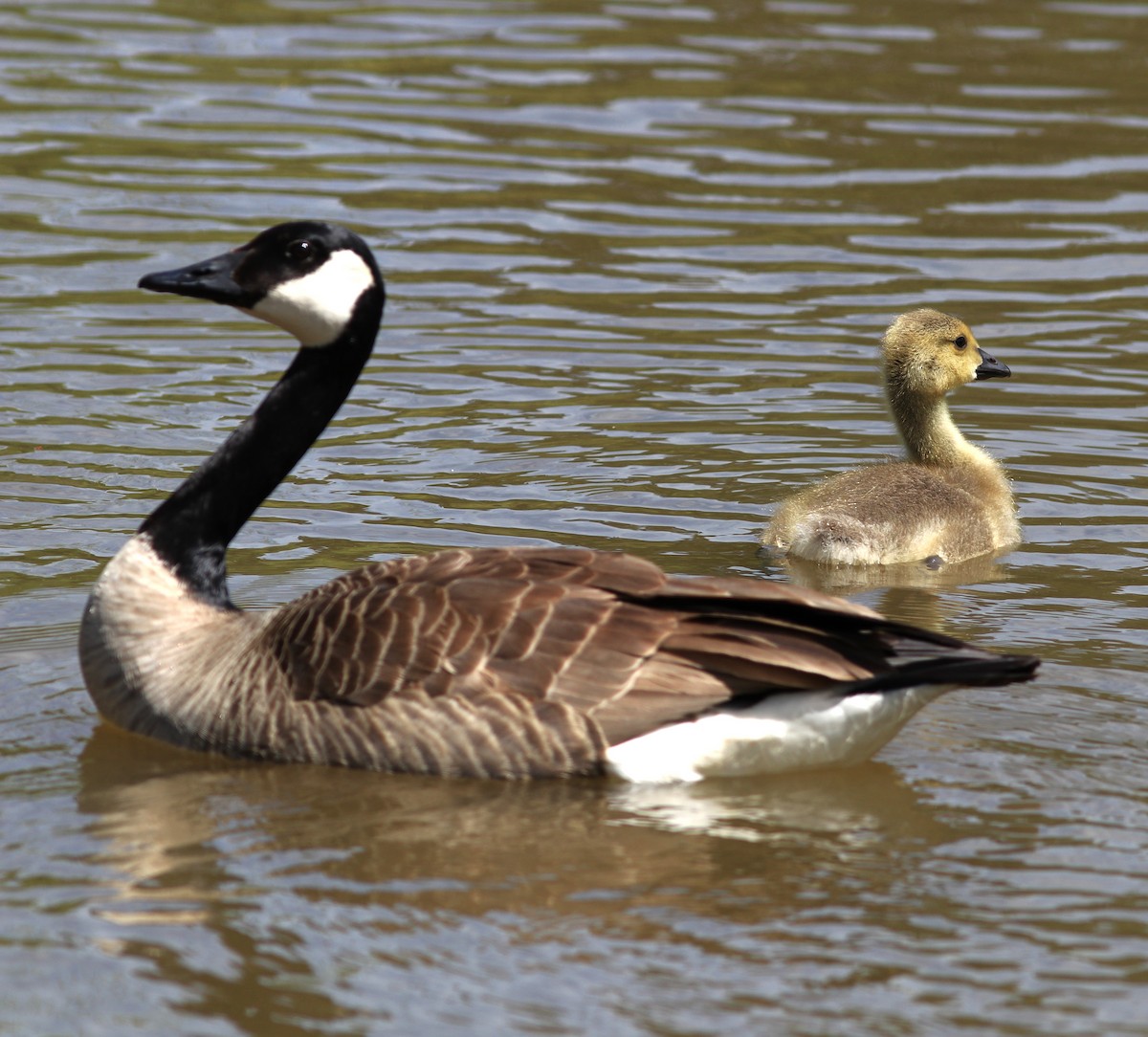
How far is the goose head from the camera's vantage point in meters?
7.41

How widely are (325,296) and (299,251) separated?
186 millimetres

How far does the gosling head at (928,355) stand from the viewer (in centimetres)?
1024

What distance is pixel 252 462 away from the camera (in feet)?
25.1

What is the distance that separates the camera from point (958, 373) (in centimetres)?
1034

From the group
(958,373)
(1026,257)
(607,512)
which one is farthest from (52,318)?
(1026,257)

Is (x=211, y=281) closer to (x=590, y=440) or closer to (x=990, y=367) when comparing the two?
(x=590, y=440)

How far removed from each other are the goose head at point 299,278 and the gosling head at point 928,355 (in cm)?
361

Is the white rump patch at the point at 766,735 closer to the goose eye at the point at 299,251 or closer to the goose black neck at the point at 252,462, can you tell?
the goose black neck at the point at 252,462

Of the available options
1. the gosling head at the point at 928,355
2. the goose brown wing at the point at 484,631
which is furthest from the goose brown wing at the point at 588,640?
the gosling head at the point at 928,355

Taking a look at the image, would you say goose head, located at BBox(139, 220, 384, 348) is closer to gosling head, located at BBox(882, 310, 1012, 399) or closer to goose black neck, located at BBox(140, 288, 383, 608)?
goose black neck, located at BBox(140, 288, 383, 608)

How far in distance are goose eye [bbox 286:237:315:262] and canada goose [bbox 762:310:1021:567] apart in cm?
293

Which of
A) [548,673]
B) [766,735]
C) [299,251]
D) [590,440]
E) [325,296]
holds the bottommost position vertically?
[766,735]

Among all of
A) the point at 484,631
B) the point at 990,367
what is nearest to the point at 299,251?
the point at 484,631

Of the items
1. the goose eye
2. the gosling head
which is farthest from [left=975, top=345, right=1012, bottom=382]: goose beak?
the goose eye
